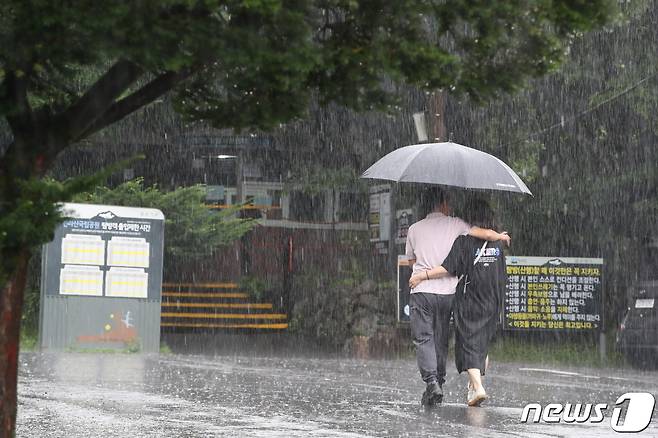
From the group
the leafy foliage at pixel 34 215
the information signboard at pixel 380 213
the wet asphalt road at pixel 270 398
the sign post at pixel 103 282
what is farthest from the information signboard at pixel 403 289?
the leafy foliage at pixel 34 215

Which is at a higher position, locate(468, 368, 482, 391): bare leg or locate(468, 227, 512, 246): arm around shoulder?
locate(468, 227, 512, 246): arm around shoulder

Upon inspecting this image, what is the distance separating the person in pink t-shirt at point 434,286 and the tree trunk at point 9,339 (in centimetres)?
545

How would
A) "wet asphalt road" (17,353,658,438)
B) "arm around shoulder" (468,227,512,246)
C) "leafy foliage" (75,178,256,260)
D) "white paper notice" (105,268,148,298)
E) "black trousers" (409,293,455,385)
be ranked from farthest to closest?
"leafy foliage" (75,178,256,260)
"white paper notice" (105,268,148,298)
"arm around shoulder" (468,227,512,246)
"black trousers" (409,293,455,385)
"wet asphalt road" (17,353,658,438)

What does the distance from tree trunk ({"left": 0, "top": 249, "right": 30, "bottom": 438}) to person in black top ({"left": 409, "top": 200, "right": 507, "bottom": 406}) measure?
5.58 m

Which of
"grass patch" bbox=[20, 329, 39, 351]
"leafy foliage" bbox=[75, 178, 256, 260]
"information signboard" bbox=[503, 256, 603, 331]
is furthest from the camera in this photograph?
"leafy foliage" bbox=[75, 178, 256, 260]

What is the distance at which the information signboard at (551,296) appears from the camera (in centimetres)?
1942

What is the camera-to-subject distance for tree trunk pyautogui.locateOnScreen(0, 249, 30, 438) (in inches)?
197

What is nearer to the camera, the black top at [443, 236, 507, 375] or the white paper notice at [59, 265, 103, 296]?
the black top at [443, 236, 507, 375]

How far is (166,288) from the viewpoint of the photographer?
2548 centimetres

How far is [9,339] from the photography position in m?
5.02

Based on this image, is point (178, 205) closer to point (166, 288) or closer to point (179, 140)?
point (166, 288)

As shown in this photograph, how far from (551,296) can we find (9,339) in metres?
15.3

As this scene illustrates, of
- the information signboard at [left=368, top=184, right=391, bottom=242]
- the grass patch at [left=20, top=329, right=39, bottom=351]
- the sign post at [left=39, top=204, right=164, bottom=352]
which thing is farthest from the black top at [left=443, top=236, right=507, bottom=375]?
the information signboard at [left=368, top=184, right=391, bottom=242]

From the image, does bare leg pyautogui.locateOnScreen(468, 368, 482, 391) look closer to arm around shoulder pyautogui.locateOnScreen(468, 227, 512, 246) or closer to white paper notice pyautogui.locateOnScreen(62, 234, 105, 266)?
arm around shoulder pyautogui.locateOnScreen(468, 227, 512, 246)
